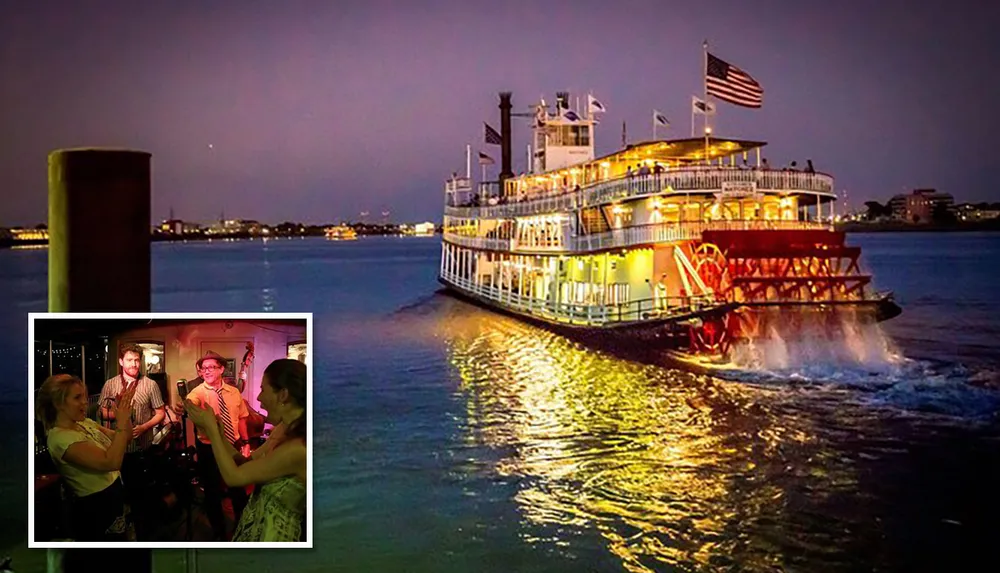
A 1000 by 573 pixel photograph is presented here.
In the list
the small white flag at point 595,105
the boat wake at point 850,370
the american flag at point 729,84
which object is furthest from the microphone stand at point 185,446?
the small white flag at point 595,105

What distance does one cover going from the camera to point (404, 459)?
36.0 ft

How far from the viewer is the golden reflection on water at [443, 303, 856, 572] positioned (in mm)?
8023

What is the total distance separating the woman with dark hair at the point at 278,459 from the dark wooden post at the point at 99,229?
0.46 m

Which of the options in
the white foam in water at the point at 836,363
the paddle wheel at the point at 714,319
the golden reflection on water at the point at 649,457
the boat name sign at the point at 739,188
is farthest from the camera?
the boat name sign at the point at 739,188

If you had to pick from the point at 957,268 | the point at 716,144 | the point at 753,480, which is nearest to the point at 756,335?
the point at 716,144

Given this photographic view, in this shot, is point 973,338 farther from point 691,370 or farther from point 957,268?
point 957,268

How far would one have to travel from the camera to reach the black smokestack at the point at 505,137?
33750mm

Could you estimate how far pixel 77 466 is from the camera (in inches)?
118

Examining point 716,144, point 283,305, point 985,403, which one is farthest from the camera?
point 283,305

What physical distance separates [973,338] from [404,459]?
1819 centimetres

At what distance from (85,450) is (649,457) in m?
8.29

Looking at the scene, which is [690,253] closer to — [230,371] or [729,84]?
[729,84]

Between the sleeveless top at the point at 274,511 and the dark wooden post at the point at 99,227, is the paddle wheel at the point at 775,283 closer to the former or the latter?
the sleeveless top at the point at 274,511

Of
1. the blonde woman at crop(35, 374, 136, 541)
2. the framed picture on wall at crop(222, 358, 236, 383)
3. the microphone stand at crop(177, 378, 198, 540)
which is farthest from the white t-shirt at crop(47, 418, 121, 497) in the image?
the framed picture on wall at crop(222, 358, 236, 383)
